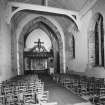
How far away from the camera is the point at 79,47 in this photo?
12.2 m

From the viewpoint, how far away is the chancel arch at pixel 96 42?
382 inches

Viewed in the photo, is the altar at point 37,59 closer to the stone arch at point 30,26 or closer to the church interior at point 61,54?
the church interior at point 61,54

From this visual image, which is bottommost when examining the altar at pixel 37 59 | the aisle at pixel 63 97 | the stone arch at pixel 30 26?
the aisle at pixel 63 97

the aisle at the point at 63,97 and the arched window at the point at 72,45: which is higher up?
the arched window at the point at 72,45

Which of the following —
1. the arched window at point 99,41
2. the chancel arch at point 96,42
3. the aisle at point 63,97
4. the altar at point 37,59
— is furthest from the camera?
the altar at point 37,59

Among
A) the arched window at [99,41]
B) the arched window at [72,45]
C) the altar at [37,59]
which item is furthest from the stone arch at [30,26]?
the arched window at [99,41]

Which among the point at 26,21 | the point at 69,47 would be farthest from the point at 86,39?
the point at 26,21

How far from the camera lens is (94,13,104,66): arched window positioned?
9.48 metres

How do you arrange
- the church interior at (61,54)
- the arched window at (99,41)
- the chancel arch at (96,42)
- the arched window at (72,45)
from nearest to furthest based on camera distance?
the church interior at (61,54) < the arched window at (99,41) < the chancel arch at (96,42) < the arched window at (72,45)

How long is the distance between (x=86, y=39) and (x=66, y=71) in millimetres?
5682

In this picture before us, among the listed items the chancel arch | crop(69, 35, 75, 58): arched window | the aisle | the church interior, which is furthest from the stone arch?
the aisle

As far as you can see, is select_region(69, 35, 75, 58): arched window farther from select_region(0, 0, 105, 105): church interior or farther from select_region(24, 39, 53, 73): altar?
select_region(24, 39, 53, 73): altar

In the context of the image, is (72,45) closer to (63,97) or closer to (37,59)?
(37,59)

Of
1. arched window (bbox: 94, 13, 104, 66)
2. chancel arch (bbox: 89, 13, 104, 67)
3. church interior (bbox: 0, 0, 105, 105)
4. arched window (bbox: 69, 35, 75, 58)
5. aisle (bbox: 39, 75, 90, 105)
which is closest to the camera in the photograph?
aisle (bbox: 39, 75, 90, 105)
